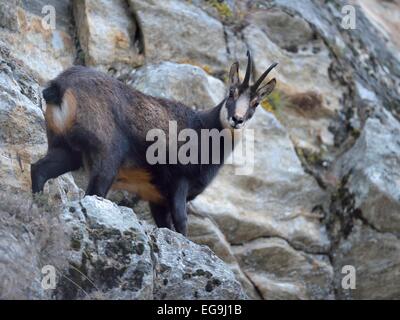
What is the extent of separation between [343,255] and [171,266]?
237 inches

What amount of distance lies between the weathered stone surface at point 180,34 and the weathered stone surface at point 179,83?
0.62 metres

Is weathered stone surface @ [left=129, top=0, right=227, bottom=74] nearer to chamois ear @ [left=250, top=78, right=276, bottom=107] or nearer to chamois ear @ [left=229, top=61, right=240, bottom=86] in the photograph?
chamois ear @ [left=229, top=61, right=240, bottom=86]

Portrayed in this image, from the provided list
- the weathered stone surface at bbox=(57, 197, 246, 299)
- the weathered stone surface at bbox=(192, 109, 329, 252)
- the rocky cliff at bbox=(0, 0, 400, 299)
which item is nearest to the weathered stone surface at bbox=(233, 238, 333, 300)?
the rocky cliff at bbox=(0, 0, 400, 299)

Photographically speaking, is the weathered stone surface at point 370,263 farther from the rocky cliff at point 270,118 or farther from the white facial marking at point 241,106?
the white facial marking at point 241,106

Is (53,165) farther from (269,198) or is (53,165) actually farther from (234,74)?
(269,198)

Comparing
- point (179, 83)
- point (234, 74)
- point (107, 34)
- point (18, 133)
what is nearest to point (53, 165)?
point (18, 133)

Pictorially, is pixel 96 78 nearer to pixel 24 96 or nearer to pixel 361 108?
pixel 24 96

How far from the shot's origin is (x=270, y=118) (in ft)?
46.1

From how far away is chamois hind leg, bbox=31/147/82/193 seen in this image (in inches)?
363

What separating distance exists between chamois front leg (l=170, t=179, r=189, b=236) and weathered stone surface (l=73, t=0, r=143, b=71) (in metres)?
3.88

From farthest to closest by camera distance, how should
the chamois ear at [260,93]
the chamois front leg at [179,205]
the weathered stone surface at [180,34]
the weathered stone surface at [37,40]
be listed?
the weathered stone surface at [180,34] < the weathered stone surface at [37,40] < the chamois ear at [260,93] < the chamois front leg at [179,205]

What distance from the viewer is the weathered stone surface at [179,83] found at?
42.6 ft

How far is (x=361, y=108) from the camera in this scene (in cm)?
1523

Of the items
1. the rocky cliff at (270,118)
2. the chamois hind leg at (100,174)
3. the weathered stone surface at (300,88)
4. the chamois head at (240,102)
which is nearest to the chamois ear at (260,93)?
the chamois head at (240,102)
